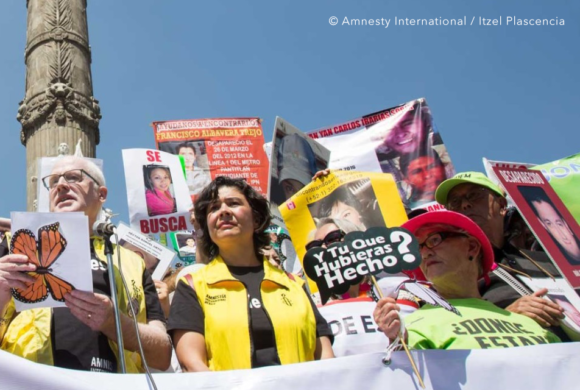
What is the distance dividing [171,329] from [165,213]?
2.80m

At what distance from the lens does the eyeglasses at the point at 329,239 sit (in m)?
3.80

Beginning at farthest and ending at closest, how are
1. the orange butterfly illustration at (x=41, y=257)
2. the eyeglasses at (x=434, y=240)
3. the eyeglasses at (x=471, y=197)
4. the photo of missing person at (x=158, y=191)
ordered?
1. the photo of missing person at (x=158, y=191)
2. the eyeglasses at (x=471, y=197)
3. the eyeglasses at (x=434, y=240)
4. the orange butterfly illustration at (x=41, y=257)

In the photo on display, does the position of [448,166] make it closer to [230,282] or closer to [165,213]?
[165,213]

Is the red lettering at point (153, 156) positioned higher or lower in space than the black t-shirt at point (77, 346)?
higher

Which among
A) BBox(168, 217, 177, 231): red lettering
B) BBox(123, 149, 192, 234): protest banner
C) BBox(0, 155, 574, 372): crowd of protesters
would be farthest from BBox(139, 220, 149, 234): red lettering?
BBox(0, 155, 574, 372): crowd of protesters

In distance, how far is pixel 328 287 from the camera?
2.66 m

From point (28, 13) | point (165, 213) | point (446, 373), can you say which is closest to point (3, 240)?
point (446, 373)

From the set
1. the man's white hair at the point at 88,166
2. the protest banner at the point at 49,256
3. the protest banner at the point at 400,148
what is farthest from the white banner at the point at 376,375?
the protest banner at the point at 400,148

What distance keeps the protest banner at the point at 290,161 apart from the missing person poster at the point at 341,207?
10.8 inches

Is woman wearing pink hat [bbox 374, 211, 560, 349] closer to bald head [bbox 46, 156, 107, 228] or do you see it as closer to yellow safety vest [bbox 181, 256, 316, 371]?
yellow safety vest [bbox 181, 256, 316, 371]

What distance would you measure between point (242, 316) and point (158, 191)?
2945 mm

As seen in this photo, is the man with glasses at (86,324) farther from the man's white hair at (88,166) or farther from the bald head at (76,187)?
the man's white hair at (88,166)

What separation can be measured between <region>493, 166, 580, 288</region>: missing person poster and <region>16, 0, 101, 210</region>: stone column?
4.76 meters

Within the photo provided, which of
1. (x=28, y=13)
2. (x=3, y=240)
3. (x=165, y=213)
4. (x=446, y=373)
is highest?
(x=28, y=13)
